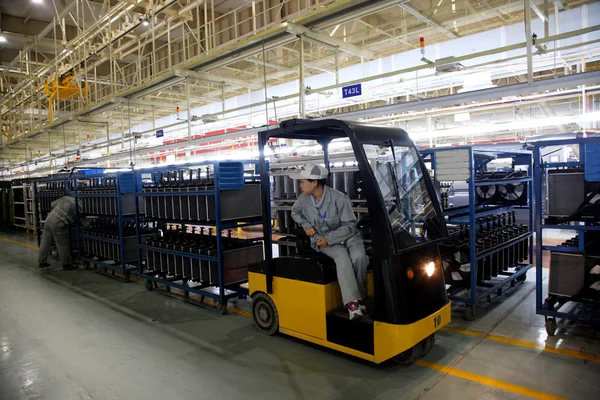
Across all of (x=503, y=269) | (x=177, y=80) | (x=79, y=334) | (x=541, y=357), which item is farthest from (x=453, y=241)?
(x=177, y=80)

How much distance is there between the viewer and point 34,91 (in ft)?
53.3

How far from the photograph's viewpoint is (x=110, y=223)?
1003 centimetres

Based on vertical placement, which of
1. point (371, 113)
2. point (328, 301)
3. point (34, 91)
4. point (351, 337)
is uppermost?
point (34, 91)

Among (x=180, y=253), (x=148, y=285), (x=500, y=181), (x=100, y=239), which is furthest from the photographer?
(x=100, y=239)

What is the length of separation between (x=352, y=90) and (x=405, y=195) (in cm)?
327

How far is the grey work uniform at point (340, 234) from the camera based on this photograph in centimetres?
416

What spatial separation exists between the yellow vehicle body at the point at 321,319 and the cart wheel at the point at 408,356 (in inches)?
7.8

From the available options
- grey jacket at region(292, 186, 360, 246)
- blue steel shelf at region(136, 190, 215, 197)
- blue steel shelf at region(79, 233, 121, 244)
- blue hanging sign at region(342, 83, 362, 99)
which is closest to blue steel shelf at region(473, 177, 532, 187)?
grey jacket at region(292, 186, 360, 246)

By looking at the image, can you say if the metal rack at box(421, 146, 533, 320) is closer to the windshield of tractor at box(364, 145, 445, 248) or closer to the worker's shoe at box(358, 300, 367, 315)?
the windshield of tractor at box(364, 145, 445, 248)

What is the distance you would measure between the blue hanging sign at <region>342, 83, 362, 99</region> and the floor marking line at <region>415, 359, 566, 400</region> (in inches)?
172

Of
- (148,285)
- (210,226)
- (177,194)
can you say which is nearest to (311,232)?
(210,226)

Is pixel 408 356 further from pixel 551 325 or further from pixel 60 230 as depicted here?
pixel 60 230

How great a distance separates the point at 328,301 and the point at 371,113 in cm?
341

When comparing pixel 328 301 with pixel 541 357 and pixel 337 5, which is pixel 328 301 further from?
pixel 337 5
